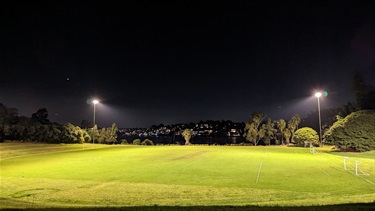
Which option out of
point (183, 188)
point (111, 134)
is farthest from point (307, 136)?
point (111, 134)

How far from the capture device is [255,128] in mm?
63906

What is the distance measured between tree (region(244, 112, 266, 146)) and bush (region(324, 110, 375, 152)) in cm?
2731

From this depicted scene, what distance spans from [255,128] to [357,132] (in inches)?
1177

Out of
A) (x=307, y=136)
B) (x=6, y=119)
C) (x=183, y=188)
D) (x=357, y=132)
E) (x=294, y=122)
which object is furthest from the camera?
(x=294, y=122)

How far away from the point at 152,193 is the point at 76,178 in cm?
610

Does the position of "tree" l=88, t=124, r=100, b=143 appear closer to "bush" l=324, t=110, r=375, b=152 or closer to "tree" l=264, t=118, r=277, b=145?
"tree" l=264, t=118, r=277, b=145

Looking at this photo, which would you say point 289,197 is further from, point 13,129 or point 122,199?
point 13,129

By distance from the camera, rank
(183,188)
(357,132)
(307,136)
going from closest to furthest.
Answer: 1. (183,188)
2. (357,132)
3. (307,136)

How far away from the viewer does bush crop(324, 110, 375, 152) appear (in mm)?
34125

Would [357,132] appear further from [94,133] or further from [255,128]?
[94,133]

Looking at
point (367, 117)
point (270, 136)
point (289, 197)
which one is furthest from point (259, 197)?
point (270, 136)

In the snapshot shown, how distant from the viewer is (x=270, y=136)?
64750 millimetres

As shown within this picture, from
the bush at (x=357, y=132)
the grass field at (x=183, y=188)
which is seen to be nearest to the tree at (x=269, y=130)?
the bush at (x=357, y=132)

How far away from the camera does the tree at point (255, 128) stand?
2489 inches
